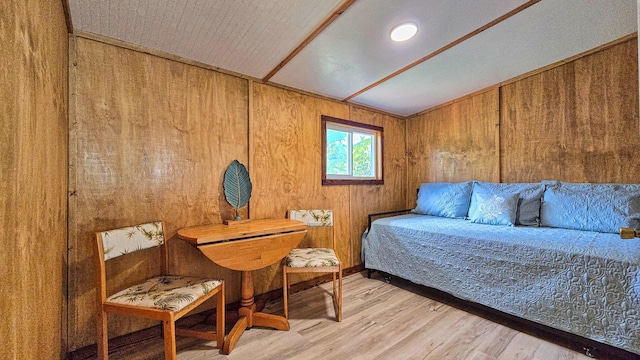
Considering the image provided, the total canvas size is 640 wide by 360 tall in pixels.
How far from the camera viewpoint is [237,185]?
204 centimetres

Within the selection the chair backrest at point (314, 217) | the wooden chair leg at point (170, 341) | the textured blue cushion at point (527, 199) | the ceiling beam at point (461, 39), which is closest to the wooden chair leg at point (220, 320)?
the wooden chair leg at point (170, 341)

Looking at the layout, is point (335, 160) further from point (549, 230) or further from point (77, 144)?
point (77, 144)

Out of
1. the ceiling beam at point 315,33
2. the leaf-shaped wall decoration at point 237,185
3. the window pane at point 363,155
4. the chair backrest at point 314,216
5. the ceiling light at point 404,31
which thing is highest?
the ceiling light at point 404,31

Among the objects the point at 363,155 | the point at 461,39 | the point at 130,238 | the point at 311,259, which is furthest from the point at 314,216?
the point at 461,39

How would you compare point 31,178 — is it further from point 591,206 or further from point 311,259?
point 591,206

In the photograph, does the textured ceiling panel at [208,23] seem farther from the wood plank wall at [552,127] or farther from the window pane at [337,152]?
the wood plank wall at [552,127]

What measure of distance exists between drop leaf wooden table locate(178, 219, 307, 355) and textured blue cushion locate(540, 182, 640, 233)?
2.07 meters

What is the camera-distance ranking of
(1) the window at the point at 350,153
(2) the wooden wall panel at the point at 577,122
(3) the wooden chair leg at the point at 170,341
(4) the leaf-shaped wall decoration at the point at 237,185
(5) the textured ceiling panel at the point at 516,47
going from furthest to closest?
1. (1) the window at the point at 350,153
2. (4) the leaf-shaped wall decoration at the point at 237,185
3. (2) the wooden wall panel at the point at 577,122
4. (5) the textured ceiling panel at the point at 516,47
5. (3) the wooden chair leg at the point at 170,341

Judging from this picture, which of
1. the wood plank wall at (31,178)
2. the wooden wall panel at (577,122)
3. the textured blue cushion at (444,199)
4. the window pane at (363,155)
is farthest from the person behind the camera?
the window pane at (363,155)

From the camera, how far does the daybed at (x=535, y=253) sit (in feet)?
4.42

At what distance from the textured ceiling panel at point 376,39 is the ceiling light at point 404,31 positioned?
1.2 inches

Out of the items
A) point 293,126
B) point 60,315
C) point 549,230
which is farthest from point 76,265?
point 549,230

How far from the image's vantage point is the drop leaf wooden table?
1.54 meters

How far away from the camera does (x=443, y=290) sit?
6.77 ft
